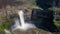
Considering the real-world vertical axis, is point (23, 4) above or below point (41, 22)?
above

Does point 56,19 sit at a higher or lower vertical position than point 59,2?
lower

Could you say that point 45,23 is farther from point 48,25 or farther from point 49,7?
point 49,7

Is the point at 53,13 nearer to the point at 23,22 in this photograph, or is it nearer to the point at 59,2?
→ the point at 59,2

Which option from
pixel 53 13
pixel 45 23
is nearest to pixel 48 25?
pixel 45 23

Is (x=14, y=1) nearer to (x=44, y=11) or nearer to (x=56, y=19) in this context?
(x=44, y=11)

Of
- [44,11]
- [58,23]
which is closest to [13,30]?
[44,11]

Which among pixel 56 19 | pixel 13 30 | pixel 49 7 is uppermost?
pixel 49 7

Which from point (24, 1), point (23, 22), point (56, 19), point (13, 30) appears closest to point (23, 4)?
point (24, 1)
